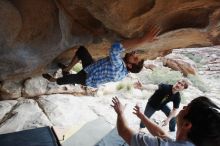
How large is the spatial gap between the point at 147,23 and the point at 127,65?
587mm

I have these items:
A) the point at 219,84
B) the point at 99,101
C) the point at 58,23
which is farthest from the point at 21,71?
the point at 219,84

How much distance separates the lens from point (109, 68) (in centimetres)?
389

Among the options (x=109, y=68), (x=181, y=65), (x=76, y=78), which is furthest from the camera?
(x=181, y=65)

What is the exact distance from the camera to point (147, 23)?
154 inches

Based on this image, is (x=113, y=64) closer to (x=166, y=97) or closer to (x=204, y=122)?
(x=204, y=122)

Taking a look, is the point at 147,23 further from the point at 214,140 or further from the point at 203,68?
the point at 203,68

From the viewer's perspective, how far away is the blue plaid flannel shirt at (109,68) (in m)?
3.73

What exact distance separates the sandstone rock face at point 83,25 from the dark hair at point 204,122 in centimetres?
166

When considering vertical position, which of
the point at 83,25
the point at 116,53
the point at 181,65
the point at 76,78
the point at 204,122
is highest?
the point at 83,25

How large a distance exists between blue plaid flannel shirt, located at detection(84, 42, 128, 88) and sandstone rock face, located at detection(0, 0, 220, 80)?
16.1 inches

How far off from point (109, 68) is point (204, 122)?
6.65 feet

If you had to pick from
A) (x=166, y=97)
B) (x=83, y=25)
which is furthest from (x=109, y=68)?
(x=166, y=97)

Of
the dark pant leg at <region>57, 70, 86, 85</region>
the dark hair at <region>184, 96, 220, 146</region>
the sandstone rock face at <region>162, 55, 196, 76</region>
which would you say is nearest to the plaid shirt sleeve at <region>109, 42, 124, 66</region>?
the dark pant leg at <region>57, 70, 86, 85</region>

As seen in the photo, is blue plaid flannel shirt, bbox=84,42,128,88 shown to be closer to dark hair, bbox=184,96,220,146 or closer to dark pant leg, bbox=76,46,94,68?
dark pant leg, bbox=76,46,94,68
